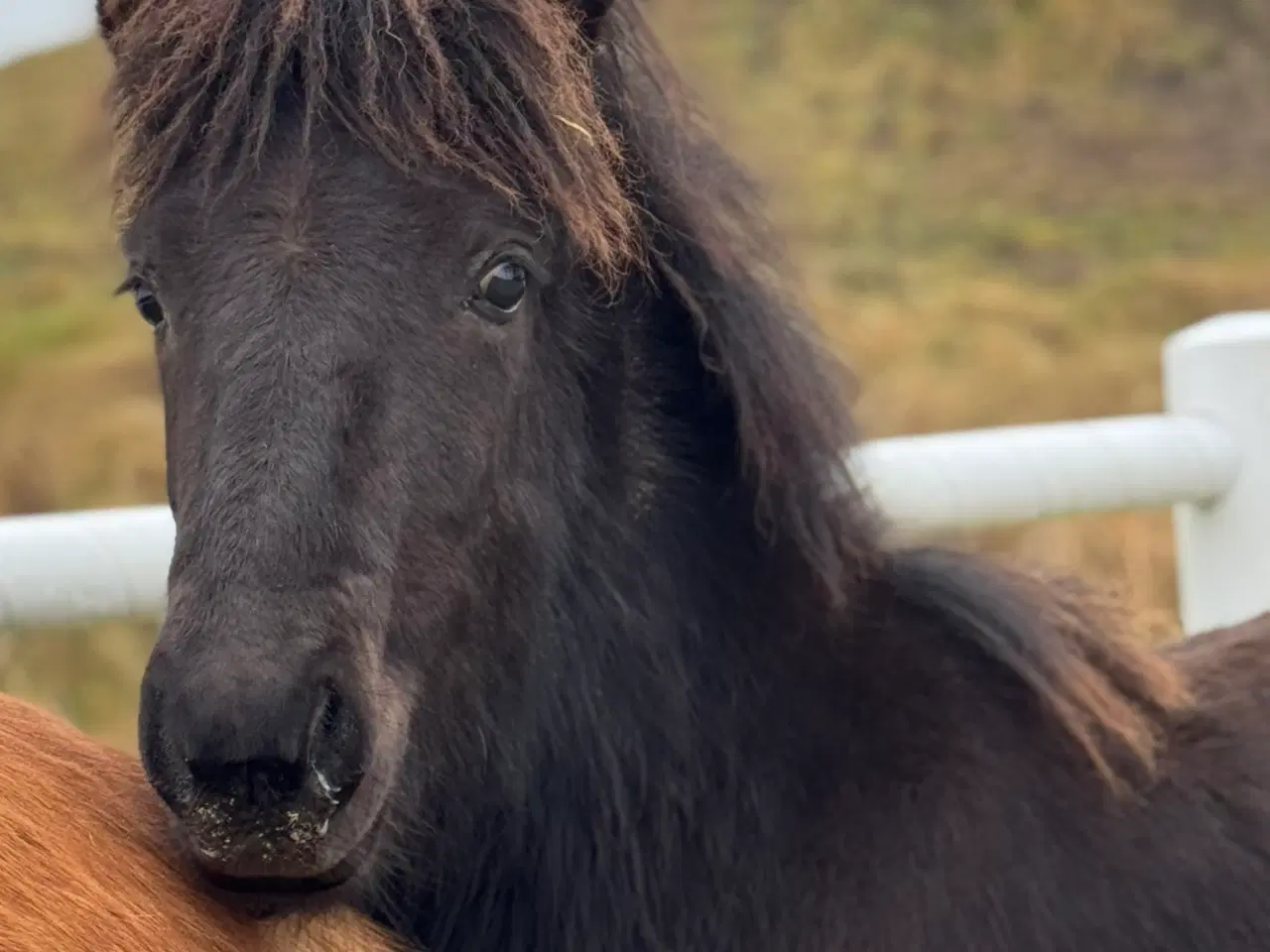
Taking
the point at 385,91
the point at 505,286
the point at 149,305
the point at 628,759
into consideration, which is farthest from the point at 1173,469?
the point at 149,305

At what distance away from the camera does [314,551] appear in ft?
4.17

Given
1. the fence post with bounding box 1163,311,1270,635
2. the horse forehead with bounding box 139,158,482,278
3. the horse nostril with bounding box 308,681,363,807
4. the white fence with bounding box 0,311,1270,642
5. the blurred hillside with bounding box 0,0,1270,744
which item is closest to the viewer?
the horse nostril with bounding box 308,681,363,807

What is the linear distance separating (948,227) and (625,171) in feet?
26.3

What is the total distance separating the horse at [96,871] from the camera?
1.22 metres

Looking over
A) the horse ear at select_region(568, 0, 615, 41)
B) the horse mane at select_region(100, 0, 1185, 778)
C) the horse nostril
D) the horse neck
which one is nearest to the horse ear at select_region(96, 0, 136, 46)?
the horse mane at select_region(100, 0, 1185, 778)

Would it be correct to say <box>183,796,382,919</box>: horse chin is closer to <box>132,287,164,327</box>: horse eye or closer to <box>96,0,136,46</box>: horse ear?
<box>132,287,164,327</box>: horse eye

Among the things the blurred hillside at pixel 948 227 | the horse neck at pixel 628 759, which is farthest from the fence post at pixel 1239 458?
the blurred hillside at pixel 948 227

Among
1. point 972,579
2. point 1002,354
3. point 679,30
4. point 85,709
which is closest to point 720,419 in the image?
point 972,579

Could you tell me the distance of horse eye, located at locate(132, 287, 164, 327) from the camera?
5.00 ft

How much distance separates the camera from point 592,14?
1.61m

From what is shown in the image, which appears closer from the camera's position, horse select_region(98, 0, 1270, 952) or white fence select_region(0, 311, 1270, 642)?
horse select_region(98, 0, 1270, 952)

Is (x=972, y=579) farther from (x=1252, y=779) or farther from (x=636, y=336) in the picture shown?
(x=636, y=336)

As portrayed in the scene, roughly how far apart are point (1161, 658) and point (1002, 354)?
5.11m

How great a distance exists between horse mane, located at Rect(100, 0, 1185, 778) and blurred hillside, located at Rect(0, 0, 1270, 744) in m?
2.54
